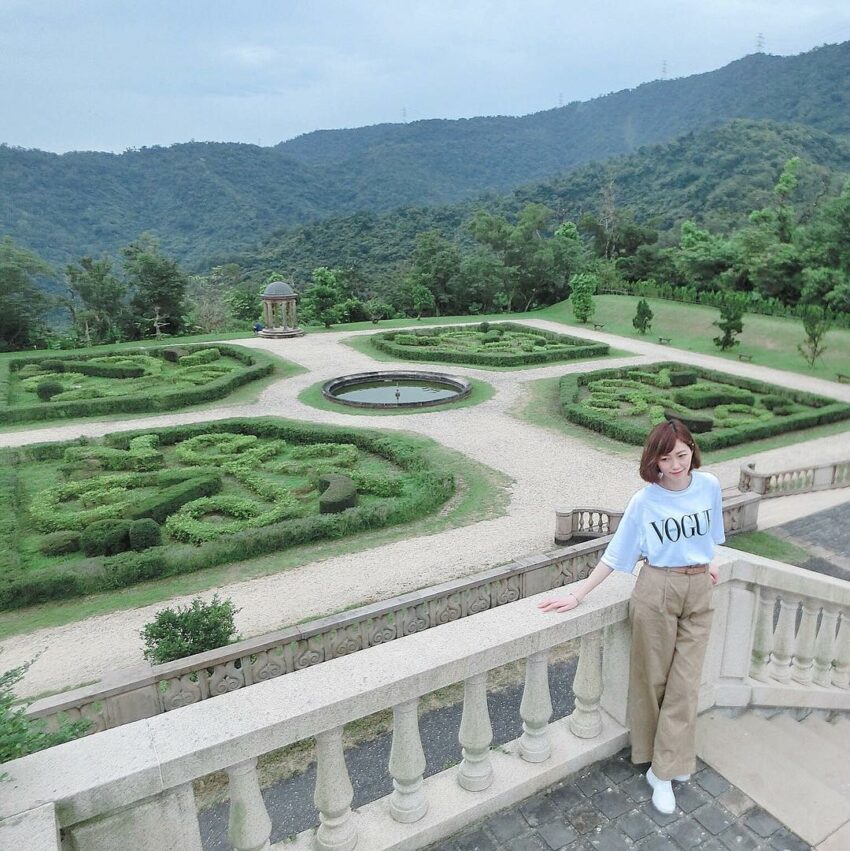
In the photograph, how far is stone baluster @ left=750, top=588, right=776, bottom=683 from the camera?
180 inches

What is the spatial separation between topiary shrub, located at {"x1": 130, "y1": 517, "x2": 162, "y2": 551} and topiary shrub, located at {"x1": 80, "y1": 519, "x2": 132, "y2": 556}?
0.55 ft

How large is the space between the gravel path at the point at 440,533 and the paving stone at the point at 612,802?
21.1 feet

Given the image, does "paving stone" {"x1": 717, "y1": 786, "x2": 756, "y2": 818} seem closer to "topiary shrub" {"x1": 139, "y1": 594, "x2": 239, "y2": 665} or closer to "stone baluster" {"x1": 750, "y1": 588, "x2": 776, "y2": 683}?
"stone baluster" {"x1": 750, "y1": 588, "x2": 776, "y2": 683}

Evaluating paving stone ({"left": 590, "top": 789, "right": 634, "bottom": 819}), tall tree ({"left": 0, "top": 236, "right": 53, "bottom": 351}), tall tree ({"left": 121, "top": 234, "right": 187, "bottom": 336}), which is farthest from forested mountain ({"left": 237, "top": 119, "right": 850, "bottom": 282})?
paving stone ({"left": 590, "top": 789, "right": 634, "bottom": 819})

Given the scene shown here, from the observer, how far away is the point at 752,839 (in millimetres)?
3572

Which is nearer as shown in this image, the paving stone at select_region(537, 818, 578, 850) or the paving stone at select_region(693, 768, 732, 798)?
the paving stone at select_region(537, 818, 578, 850)

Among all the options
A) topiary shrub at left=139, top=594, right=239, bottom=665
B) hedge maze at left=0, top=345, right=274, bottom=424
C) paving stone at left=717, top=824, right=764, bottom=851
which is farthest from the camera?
hedge maze at left=0, top=345, right=274, bottom=424

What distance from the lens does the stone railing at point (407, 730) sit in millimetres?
2592

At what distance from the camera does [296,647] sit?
8.09 meters

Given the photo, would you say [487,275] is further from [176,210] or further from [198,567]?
[176,210]

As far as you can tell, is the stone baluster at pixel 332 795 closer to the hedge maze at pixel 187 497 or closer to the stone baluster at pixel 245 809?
the stone baluster at pixel 245 809

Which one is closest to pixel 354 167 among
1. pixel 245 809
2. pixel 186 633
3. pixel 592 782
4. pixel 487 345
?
pixel 487 345

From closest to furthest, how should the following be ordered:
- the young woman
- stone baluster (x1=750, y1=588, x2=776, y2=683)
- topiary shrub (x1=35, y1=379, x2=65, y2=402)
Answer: the young woman → stone baluster (x1=750, y1=588, x2=776, y2=683) → topiary shrub (x1=35, y1=379, x2=65, y2=402)

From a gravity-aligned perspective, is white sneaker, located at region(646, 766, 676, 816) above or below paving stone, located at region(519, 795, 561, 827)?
above
